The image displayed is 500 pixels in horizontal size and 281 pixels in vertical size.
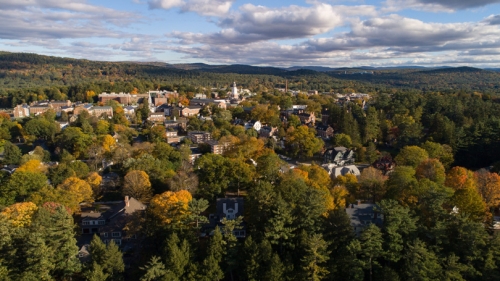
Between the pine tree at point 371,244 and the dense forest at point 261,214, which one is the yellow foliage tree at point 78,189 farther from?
the pine tree at point 371,244

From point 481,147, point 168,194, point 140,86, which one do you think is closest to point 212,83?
point 140,86

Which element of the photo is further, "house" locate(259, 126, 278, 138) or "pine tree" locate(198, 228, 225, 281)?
"house" locate(259, 126, 278, 138)

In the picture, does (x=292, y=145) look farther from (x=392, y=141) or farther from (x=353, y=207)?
(x=353, y=207)

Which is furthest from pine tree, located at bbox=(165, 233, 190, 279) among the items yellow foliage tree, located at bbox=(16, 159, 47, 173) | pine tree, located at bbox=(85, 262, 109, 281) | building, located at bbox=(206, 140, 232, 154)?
building, located at bbox=(206, 140, 232, 154)

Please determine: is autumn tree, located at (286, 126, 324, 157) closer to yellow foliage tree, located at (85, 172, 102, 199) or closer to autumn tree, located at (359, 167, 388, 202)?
autumn tree, located at (359, 167, 388, 202)

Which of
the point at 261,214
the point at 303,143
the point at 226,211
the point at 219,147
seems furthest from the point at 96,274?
the point at 303,143

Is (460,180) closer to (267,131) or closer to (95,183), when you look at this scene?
(95,183)

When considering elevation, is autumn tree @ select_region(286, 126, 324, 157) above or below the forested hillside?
below
